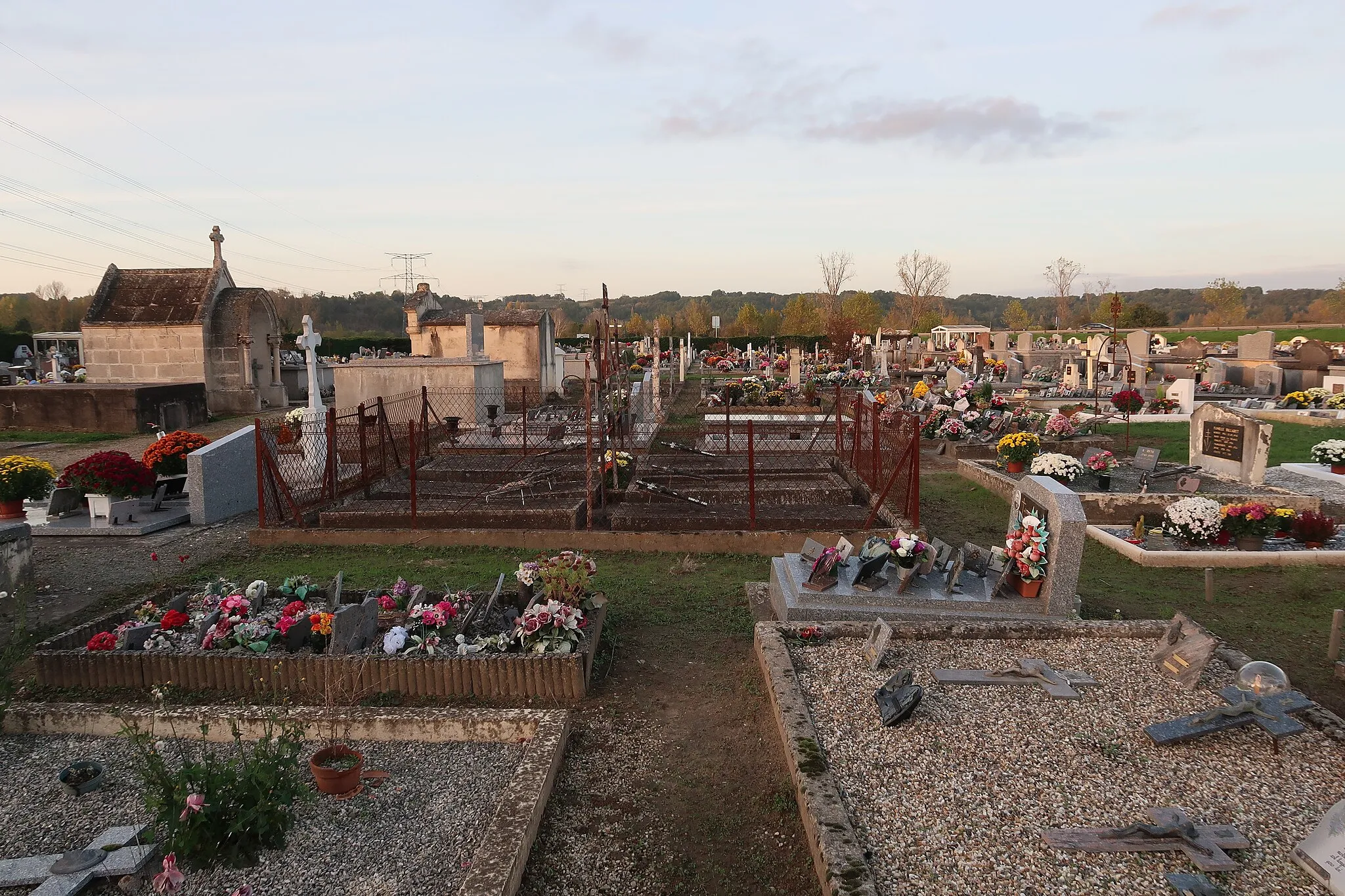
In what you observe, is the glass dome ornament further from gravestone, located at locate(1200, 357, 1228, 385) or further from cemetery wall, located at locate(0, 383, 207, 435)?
gravestone, located at locate(1200, 357, 1228, 385)

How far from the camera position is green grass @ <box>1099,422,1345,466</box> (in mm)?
13747

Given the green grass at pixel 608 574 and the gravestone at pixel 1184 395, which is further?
the gravestone at pixel 1184 395

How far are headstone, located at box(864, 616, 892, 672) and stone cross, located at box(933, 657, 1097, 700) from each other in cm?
37

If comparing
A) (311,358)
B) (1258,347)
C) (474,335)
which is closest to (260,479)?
(311,358)

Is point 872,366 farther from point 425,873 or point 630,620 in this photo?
point 425,873

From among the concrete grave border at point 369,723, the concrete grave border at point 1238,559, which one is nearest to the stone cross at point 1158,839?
the concrete grave border at point 369,723

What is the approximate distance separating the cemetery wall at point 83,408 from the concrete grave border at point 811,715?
19115mm

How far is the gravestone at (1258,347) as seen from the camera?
26188 mm

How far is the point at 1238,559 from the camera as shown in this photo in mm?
8234

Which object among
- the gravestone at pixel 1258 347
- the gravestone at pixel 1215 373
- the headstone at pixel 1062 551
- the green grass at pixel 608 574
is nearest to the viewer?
the headstone at pixel 1062 551

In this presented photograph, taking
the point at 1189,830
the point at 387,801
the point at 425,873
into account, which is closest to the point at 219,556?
the point at 387,801

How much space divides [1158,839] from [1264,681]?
181 centimetres

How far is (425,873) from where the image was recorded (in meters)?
3.57

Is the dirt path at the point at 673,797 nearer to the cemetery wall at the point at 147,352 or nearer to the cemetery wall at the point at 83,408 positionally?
the cemetery wall at the point at 83,408
